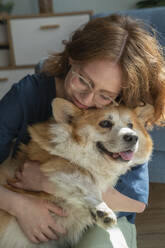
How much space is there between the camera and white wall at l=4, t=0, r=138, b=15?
3225 mm

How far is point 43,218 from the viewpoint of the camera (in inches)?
38.4

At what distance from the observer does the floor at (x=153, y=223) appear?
150cm

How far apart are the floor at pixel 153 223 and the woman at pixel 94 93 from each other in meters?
0.47

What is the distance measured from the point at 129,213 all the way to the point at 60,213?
340 millimetres

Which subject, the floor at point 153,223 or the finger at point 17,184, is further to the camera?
the floor at point 153,223

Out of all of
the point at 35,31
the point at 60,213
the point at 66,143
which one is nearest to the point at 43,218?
the point at 60,213

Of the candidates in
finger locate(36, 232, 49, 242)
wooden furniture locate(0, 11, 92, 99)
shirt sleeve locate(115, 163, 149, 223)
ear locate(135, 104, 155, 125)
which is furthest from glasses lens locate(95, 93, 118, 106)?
wooden furniture locate(0, 11, 92, 99)

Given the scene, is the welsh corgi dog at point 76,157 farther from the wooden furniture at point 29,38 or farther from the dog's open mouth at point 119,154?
the wooden furniture at point 29,38

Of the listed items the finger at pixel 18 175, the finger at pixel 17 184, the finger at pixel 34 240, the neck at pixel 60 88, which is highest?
the neck at pixel 60 88

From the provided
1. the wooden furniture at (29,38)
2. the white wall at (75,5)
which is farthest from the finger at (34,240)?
the white wall at (75,5)

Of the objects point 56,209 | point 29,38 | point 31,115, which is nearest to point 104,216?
point 56,209

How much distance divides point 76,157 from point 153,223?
956 millimetres

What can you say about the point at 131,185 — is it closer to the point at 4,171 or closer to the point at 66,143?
the point at 66,143

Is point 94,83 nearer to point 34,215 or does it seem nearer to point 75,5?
point 34,215
